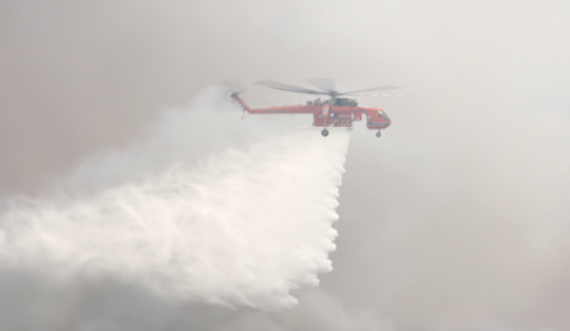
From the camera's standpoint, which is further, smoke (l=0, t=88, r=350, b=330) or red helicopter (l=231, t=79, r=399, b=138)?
smoke (l=0, t=88, r=350, b=330)

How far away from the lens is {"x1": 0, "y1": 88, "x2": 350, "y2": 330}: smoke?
33.5 meters

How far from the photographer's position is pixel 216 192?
3372 centimetres

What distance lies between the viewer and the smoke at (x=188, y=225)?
3350 centimetres

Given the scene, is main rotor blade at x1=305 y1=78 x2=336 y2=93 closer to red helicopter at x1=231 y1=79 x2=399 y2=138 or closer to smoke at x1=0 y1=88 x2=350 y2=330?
red helicopter at x1=231 y1=79 x2=399 y2=138

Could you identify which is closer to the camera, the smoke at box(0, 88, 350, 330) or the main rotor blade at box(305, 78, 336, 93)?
the main rotor blade at box(305, 78, 336, 93)

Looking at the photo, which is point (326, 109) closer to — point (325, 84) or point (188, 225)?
point (325, 84)

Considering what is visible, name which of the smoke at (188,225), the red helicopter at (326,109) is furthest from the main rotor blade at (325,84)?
the smoke at (188,225)

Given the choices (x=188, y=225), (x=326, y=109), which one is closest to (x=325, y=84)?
(x=326, y=109)

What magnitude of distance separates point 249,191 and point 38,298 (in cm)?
1458

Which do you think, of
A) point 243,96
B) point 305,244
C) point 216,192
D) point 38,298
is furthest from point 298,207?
point 38,298

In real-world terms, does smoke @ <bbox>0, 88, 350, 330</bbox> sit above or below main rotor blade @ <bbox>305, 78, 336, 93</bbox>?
below

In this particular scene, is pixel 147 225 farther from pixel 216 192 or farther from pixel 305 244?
pixel 305 244

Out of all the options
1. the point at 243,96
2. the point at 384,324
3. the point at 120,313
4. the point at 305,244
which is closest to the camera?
the point at 243,96

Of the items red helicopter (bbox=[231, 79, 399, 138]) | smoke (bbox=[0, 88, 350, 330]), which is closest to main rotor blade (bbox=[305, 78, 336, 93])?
red helicopter (bbox=[231, 79, 399, 138])
